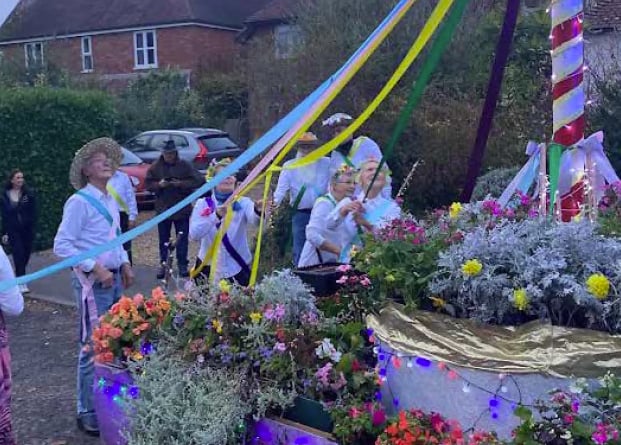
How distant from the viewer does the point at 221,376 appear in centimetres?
388

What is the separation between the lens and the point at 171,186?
10406mm

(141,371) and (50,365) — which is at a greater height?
(141,371)

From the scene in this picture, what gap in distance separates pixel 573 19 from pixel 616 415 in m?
2.24

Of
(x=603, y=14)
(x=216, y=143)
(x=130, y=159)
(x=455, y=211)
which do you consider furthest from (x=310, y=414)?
(x=216, y=143)

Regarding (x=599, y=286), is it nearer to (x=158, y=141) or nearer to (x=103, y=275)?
(x=103, y=275)

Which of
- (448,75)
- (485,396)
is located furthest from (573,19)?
(448,75)

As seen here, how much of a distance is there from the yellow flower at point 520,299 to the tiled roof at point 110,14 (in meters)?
30.5

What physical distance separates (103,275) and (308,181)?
321cm

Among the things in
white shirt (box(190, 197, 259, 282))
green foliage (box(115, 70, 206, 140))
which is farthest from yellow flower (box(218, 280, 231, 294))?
green foliage (box(115, 70, 206, 140))

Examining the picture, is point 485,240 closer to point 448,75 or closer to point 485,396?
point 485,396

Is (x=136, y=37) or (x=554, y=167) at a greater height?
(x=136, y=37)

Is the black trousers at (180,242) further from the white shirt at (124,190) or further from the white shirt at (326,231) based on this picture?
the white shirt at (326,231)

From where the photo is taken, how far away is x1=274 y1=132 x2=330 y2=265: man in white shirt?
8.04 m

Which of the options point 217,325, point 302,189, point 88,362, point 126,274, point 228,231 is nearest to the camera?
point 217,325
